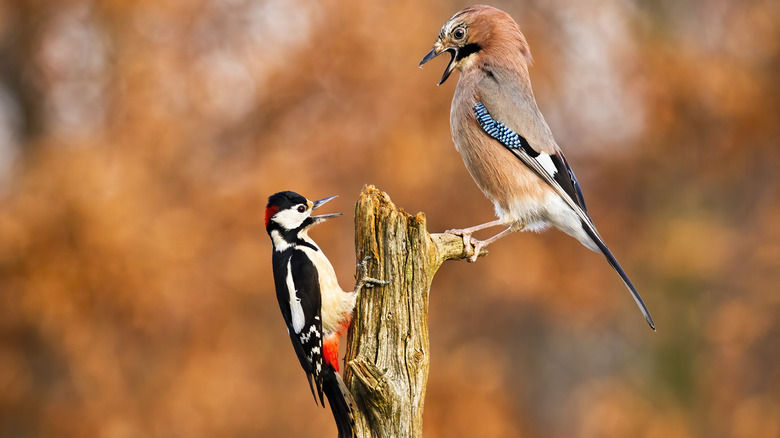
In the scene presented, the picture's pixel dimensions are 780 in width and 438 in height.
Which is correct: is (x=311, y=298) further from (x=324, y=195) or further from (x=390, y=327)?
(x=324, y=195)

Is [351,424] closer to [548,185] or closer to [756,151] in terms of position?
[548,185]

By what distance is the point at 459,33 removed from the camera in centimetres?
523

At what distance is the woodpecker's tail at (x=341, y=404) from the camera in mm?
4531

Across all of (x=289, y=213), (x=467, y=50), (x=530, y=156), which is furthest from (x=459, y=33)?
(x=289, y=213)

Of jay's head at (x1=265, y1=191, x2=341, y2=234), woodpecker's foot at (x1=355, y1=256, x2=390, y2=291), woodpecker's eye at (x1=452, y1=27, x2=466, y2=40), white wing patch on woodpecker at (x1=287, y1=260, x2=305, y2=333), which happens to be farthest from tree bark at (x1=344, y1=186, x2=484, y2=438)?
woodpecker's eye at (x1=452, y1=27, x2=466, y2=40)

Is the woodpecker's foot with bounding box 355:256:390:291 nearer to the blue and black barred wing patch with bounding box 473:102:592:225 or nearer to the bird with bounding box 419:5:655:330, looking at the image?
the bird with bounding box 419:5:655:330

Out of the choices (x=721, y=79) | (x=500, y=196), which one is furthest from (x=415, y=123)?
(x=500, y=196)

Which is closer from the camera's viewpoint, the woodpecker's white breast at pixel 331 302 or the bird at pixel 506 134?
the woodpecker's white breast at pixel 331 302

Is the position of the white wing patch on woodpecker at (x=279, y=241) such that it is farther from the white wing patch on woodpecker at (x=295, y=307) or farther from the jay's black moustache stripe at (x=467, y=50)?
the jay's black moustache stripe at (x=467, y=50)

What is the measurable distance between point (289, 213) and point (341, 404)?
1341mm

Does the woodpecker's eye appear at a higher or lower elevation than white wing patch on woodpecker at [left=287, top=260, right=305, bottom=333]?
higher

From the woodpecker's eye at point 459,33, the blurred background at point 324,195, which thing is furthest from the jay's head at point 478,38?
the blurred background at point 324,195

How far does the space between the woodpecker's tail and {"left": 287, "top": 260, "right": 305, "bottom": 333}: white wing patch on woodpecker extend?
524 millimetres

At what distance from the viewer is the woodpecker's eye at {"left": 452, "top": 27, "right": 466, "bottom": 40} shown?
521 centimetres
